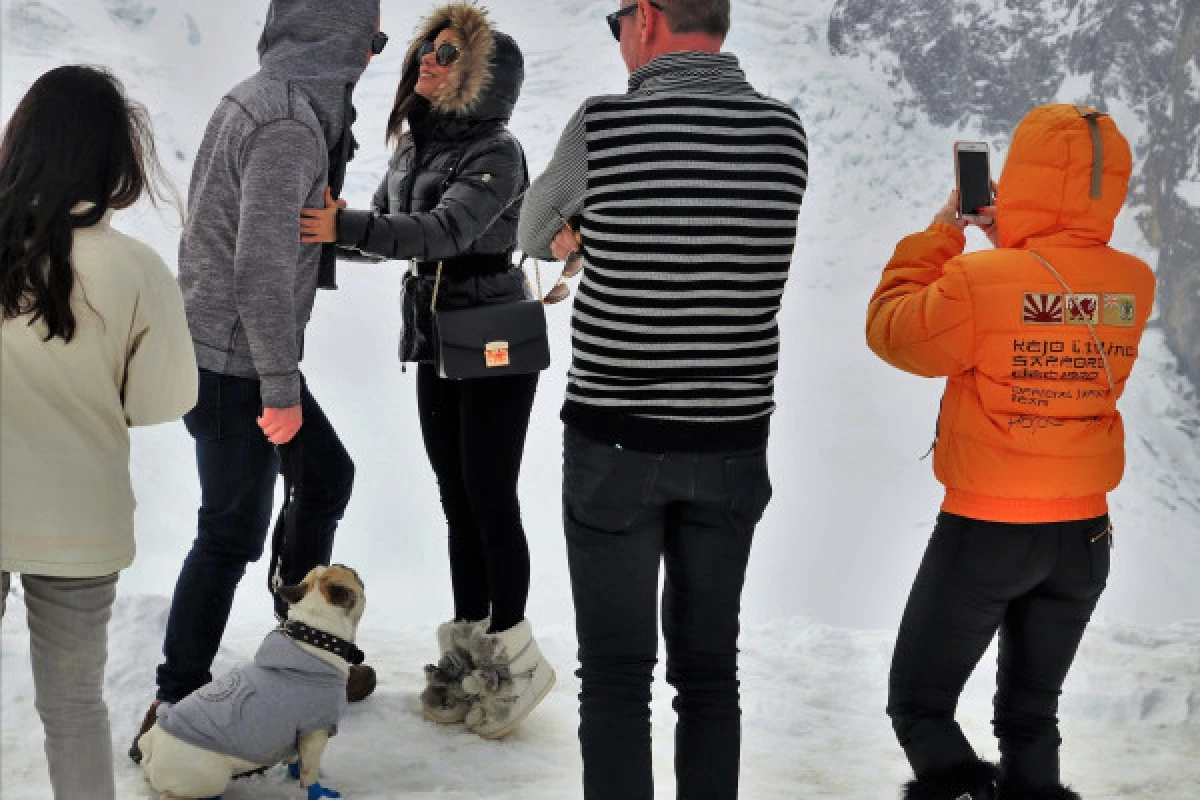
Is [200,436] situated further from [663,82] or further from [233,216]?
[663,82]

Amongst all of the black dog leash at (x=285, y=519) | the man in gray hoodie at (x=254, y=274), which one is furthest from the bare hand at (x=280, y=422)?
the black dog leash at (x=285, y=519)

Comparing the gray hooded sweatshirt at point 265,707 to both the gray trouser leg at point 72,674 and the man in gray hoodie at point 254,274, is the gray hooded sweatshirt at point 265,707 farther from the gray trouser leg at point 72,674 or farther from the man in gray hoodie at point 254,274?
the gray trouser leg at point 72,674

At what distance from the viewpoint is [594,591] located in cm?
201

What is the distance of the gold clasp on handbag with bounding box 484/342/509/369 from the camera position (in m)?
2.81

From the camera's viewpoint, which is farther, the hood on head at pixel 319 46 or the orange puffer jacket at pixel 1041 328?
the hood on head at pixel 319 46

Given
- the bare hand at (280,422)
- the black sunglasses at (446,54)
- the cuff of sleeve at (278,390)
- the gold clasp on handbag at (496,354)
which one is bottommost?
the bare hand at (280,422)

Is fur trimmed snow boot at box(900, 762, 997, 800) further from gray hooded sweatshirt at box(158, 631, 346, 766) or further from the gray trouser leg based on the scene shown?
the gray trouser leg

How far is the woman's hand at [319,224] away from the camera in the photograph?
8.29 ft

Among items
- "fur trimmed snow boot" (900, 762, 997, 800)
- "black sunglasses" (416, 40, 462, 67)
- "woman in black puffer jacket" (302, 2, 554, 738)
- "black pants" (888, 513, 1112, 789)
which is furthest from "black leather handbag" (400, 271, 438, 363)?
"fur trimmed snow boot" (900, 762, 997, 800)

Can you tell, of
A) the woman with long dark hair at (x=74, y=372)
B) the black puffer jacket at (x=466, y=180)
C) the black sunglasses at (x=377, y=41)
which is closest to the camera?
the woman with long dark hair at (x=74, y=372)

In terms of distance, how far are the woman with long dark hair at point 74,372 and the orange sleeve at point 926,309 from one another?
110 centimetres

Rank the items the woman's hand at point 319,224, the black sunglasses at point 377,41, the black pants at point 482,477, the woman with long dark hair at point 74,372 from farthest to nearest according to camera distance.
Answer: the black pants at point 482,477 → the black sunglasses at point 377,41 → the woman's hand at point 319,224 → the woman with long dark hair at point 74,372

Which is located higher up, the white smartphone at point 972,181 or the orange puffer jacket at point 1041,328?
the white smartphone at point 972,181

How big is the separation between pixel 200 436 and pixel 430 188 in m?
0.73
